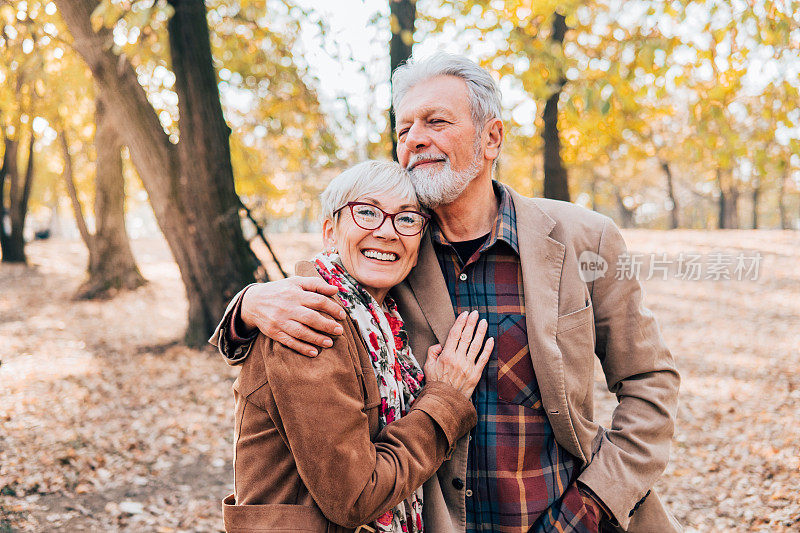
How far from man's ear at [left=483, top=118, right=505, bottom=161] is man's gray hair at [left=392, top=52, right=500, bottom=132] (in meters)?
0.03

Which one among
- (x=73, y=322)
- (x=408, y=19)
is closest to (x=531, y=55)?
(x=408, y=19)

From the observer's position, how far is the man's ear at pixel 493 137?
2391 millimetres

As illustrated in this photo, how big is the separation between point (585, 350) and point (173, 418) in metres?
4.97

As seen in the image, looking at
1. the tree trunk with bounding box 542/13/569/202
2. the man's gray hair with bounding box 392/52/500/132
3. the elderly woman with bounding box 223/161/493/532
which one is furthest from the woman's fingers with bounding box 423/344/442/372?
the tree trunk with bounding box 542/13/569/202

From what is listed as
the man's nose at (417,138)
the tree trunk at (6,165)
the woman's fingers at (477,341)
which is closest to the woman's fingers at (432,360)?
the woman's fingers at (477,341)

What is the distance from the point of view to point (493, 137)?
2.42 metres

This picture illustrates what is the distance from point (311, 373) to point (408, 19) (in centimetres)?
447

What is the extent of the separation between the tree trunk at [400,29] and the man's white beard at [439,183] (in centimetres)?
293

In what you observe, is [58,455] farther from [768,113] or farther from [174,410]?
[768,113]

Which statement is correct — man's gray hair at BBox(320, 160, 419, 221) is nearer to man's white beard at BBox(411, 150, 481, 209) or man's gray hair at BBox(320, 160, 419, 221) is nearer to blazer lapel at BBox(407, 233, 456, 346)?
man's white beard at BBox(411, 150, 481, 209)

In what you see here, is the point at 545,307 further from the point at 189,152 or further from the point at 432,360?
the point at 189,152

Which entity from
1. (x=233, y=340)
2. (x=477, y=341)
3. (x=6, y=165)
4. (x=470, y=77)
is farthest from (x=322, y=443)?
(x=6, y=165)

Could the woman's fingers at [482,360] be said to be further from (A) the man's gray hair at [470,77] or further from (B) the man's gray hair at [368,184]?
(A) the man's gray hair at [470,77]

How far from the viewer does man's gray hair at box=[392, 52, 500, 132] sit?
7.59 feet
